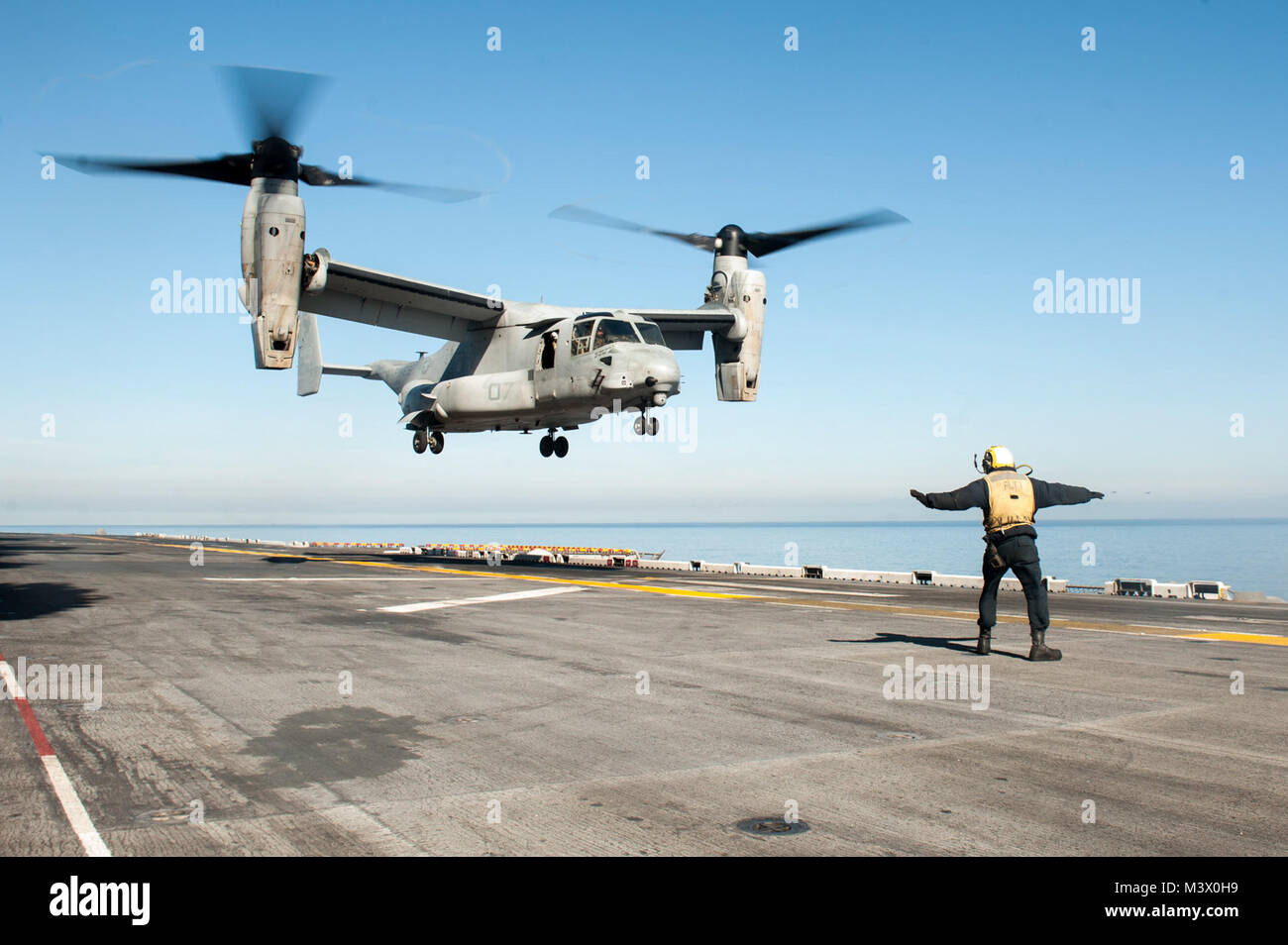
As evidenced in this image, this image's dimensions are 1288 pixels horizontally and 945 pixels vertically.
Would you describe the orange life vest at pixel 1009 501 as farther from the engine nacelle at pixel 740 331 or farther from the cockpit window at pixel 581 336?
the engine nacelle at pixel 740 331

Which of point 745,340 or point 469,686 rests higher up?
point 745,340

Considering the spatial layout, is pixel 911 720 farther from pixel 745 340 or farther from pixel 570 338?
pixel 745 340

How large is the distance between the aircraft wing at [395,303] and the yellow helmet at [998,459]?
2207cm

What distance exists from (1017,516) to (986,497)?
0.42 metres

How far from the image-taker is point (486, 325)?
3234cm

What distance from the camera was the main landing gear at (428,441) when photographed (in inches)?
1340

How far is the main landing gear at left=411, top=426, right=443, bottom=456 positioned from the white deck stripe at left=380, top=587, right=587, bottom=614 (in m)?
14.4

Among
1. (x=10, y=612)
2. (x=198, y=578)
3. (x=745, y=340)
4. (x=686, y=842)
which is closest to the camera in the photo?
(x=686, y=842)

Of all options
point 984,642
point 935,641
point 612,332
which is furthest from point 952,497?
point 612,332

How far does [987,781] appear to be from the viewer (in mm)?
5578

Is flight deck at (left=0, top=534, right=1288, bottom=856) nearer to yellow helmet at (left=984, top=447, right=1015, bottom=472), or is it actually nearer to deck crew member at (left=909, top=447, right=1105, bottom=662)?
deck crew member at (left=909, top=447, right=1105, bottom=662)

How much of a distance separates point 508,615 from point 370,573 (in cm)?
1226

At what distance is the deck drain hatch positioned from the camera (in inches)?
184
